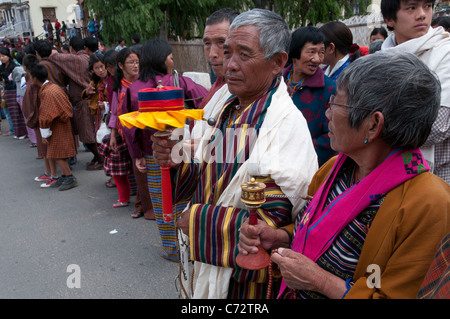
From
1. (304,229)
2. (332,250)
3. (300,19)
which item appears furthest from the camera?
(300,19)

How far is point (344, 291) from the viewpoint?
1200mm

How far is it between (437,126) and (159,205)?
2665mm

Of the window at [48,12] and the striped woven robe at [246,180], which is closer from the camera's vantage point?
the striped woven robe at [246,180]

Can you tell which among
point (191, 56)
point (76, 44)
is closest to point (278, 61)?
point (76, 44)

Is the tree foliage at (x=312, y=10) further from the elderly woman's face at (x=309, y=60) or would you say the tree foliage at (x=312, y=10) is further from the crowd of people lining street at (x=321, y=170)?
the crowd of people lining street at (x=321, y=170)

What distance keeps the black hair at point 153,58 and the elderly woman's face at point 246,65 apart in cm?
186

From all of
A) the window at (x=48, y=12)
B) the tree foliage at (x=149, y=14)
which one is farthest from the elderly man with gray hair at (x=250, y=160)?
the window at (x=48, y=12)

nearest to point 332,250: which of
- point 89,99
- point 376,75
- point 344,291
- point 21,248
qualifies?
point 344,291

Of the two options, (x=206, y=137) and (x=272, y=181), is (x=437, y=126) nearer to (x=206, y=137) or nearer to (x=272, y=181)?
(x=272, y=181)

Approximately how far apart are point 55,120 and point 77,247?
242 cm

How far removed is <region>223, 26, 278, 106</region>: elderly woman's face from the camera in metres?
1.57

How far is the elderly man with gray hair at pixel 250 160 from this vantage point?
1514 mm

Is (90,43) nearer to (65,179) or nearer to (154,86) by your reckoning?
(65,179)

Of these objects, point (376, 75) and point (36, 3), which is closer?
point (376, 75)
